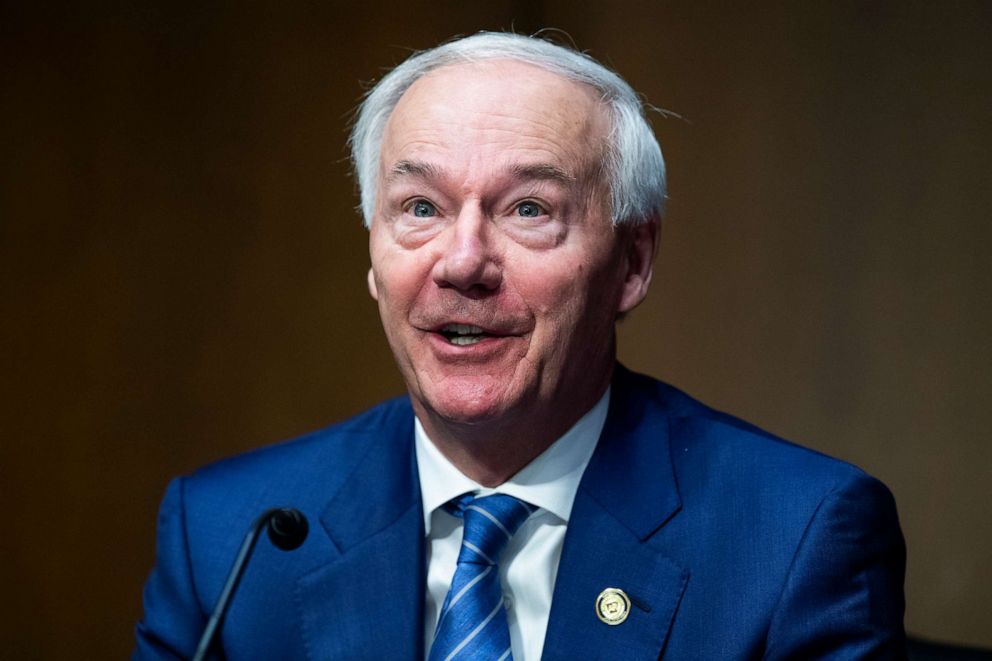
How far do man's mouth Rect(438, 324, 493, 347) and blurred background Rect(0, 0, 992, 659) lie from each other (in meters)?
1.51

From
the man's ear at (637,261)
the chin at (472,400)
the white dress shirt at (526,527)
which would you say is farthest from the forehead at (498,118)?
the white dress shirt at (526,527)

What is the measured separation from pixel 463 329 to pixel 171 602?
67 cm

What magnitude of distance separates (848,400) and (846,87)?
0.76 m

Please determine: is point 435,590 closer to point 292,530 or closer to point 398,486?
point 398,486

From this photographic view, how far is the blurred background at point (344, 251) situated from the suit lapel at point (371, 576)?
1.31 meters

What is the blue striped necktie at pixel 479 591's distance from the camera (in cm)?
192

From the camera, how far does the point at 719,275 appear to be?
11.1 feet

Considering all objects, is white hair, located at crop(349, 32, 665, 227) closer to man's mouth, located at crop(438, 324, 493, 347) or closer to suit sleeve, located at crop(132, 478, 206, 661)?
man's mouth, located at crop(438, 324, 493, 347)

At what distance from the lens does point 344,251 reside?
3.45 m

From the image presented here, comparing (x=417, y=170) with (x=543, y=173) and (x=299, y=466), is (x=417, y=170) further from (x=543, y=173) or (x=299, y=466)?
(x=299, y=466)


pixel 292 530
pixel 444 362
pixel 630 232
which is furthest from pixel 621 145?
pixel 292 530

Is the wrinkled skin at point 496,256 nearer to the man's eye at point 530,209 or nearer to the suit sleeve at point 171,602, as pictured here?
the man's eye at point 530,209

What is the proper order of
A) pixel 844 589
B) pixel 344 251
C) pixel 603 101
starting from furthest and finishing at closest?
pixel 344 251 < pixel 603 101 < pixel 844 589

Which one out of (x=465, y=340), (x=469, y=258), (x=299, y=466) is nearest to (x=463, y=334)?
(x=465, y=340)
